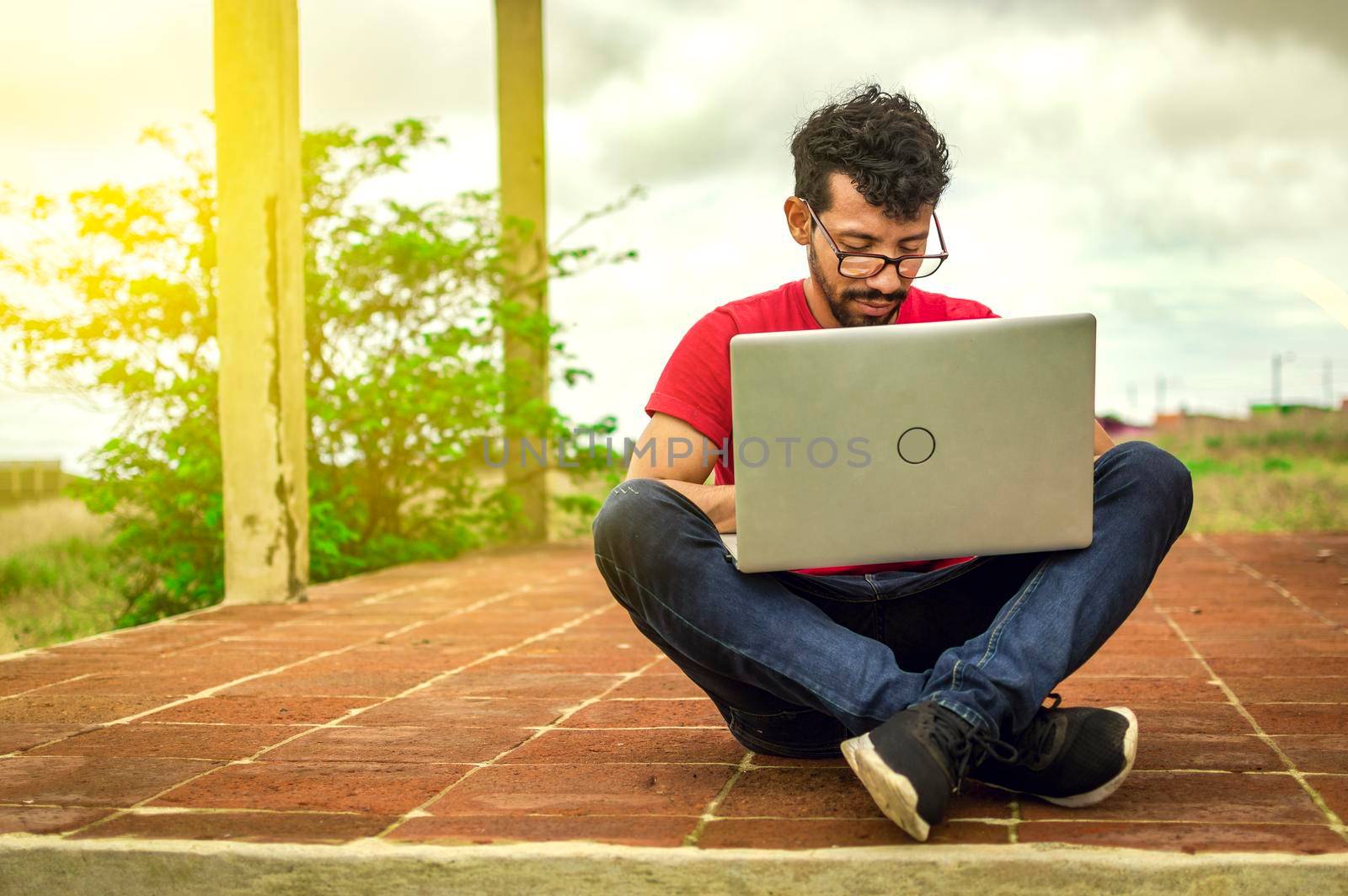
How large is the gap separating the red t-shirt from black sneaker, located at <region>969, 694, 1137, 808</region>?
331 millimetres

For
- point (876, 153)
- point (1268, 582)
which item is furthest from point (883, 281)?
point (1268, 582)

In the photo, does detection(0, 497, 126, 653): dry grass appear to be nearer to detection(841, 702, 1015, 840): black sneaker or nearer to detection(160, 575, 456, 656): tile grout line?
detection(160, 575, 456, 656): tile grout line

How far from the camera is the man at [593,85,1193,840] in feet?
6.09

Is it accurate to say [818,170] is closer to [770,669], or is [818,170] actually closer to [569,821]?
[770,669]

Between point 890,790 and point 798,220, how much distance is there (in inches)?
48.2

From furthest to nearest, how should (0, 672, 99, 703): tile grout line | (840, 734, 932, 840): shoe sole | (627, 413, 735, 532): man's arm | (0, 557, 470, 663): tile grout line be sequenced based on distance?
1. (0, 557, 470, 663): tile grout line
2. (0, 672, 99, 703): tile grout line
3. (627, 413, 735, 532): man's arm
4. (840, 734, 932, 840): shoe sole

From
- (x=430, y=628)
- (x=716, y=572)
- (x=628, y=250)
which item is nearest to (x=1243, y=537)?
(x=628, y=250)

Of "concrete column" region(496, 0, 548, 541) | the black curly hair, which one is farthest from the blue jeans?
"concrete column" region(496, 0, 548, 541)

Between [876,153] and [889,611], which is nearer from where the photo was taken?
[889,611]

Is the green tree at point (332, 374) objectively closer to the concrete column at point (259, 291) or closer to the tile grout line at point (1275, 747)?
the concrete column at point (259, 291)

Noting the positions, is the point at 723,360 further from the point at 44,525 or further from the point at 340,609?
the point at 44,525

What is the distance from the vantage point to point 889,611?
2166 mm

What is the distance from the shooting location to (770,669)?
2006mm

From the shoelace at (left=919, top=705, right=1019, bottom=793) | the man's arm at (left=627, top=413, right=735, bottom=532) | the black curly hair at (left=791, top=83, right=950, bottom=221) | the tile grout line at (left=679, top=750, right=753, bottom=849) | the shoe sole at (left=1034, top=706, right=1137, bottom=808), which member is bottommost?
→ the tile grout line at (left=679, top=750, right=753, bottom=849)
